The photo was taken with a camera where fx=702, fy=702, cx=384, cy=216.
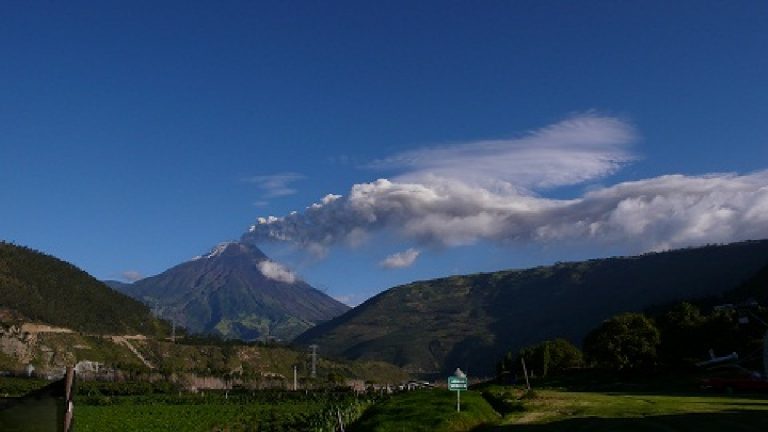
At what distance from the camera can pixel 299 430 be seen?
59.7 meters

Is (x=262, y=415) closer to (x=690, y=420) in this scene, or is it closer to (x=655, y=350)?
(x=655, y=350)

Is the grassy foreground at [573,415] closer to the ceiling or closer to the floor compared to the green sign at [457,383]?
closer to the floor

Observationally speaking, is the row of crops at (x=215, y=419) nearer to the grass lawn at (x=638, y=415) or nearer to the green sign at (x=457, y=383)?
the green sign at (x=457, y=383)

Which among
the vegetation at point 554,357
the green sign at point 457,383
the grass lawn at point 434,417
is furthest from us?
the vegetation at point 554,357

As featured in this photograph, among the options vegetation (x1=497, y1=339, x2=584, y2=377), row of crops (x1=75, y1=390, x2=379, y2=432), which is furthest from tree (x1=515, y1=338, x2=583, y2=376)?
row of crops (x1=75, y1=390, x2=379, y2=432)

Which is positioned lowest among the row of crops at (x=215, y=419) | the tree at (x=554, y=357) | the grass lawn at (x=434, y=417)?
the row of crops at (x=215, y=419)

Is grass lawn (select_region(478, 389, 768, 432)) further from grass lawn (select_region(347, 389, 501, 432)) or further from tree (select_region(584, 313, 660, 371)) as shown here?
tree (select_region(584, 313, 660, 371))

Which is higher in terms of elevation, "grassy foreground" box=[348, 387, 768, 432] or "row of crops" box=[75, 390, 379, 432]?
"grassy foreground" box=[348, 387, 768, 432]

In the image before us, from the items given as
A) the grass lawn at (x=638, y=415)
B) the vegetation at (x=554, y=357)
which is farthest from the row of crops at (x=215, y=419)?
the vegetation at (x=554, y=357)

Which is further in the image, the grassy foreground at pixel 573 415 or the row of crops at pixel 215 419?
the row of crops at pixel 215 419

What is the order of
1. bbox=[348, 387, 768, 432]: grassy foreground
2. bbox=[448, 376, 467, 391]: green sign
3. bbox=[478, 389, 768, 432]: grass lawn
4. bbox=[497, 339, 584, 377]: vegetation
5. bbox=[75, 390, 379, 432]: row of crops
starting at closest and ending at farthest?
bbox=[478, 389, 768, 432]: grass lawn
bbox=[348, 387, 768, 432]: grassy foreground
bbox=[448, 376, 467, 391]: green sign
bbox=[75, 390, 379, 432]: row of crops
bbox=[497, 339, 584, 377]: vegetation

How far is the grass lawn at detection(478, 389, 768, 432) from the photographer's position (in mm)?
32688

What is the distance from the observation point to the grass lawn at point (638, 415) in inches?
1287

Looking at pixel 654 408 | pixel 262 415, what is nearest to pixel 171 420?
pixel 262 415
